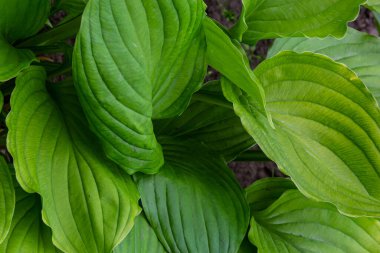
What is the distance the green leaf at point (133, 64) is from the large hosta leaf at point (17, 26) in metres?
0.17

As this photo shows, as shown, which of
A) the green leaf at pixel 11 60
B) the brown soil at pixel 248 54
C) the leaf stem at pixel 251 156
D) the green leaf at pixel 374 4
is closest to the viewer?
the green leaf at pixel 11 60

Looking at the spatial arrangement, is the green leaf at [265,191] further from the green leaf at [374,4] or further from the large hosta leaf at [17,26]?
Answer: the large hosta leaf at [17,26]

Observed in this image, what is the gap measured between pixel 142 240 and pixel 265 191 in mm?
337

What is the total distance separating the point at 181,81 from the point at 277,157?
205mm

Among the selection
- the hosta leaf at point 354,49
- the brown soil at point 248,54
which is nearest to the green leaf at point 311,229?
the hosta leaf at point 354,49

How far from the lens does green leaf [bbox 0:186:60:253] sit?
902mm

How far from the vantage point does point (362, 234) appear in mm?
1087

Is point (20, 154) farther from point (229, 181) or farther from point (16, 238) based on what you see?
point (229, 181)

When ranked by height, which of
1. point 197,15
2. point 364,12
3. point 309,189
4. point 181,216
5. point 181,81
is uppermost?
point 197,15

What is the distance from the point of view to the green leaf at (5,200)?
86 centimetres

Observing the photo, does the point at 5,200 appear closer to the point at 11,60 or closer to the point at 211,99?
the point at 11,60

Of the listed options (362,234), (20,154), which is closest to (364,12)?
(362,234)

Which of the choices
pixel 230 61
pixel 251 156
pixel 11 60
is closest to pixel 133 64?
pixel 230 61

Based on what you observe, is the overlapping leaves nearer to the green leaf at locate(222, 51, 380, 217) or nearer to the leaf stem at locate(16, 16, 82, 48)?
the green leaf at locate(222, 51, 380, 217)
